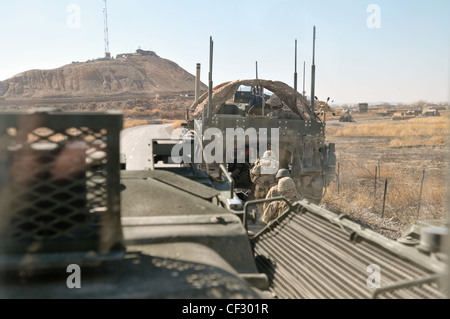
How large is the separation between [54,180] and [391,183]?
1401 cm

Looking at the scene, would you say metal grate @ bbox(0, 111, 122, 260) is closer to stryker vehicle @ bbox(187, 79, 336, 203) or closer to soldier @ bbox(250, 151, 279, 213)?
soldier @ bbox(250, 151, 279, 213)

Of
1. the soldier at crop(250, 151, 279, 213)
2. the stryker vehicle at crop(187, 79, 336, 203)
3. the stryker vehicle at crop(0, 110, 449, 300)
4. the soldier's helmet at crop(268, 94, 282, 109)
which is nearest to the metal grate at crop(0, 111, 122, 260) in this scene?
the stryker vehicle at crop(0, 110, 449, 300)

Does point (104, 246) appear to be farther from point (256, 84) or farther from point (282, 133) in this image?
point (256, 84)

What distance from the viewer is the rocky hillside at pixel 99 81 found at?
3342 inches

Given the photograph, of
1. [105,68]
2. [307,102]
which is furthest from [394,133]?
[105,68]

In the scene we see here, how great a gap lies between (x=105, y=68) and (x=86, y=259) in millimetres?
101686

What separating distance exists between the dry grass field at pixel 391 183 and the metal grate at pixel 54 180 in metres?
1.85

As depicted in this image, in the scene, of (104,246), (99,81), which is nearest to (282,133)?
(104,246)

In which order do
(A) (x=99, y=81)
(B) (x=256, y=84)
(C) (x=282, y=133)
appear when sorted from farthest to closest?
(A) (x=99, y=81) → (B) (x=256, y=84) → (C) (x=282, y=133)

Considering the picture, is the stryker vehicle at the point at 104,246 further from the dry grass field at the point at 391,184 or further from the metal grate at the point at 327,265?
the dry grass field at the point at 391,184

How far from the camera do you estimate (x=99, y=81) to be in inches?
3639

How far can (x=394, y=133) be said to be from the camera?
36.8m
